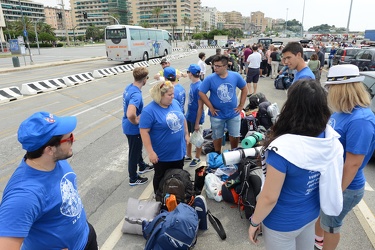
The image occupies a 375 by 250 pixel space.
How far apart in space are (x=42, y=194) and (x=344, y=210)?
250 cm

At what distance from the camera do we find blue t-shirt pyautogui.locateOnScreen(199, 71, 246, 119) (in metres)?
4.55

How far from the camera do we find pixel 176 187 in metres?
3.31

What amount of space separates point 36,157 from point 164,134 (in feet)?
6.26

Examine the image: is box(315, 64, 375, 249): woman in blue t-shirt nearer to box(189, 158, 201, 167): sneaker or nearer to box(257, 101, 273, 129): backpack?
box(189, 158, 201, 167): sneaker

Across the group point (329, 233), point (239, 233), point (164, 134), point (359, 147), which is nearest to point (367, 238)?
point (329, 233)

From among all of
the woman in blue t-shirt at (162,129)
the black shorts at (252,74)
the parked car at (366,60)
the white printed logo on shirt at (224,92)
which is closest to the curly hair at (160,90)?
the woman in blue t-shirt at (162,129)

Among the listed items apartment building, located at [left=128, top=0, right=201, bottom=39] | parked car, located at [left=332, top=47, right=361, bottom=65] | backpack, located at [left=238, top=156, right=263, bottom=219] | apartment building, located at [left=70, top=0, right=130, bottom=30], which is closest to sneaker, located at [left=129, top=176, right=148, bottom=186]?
backpack, located at [left=238, top=156, right=263, bottom=219]

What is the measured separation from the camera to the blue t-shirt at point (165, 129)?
3.36 m

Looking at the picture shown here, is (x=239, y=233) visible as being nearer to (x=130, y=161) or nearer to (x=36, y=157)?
(x=130, y=161)

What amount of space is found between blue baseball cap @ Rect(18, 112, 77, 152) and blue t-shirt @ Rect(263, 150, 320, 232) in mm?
1369

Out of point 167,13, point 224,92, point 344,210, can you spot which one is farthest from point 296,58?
point 167,13

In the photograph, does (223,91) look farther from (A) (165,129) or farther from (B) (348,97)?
(B) (348,97)

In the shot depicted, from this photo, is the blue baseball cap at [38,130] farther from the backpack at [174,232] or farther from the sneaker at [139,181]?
the sneaker at [139,181]

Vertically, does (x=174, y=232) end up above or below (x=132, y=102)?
below
